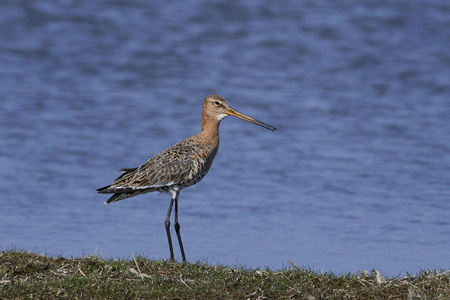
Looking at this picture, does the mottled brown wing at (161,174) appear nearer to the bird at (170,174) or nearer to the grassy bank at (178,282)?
the bird at (170,174)

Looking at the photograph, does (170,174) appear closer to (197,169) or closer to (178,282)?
(197,169)

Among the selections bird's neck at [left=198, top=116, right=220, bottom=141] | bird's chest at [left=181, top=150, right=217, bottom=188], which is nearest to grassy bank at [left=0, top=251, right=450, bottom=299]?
bird's chest at [left=181, top=150, right=217, bottom=188]

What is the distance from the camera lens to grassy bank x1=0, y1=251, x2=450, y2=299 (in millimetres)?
9711

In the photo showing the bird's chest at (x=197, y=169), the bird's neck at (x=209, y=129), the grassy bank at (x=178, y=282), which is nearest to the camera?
the grassy bank at (x=178, y=282)

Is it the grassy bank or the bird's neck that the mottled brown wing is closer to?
the bird's neck

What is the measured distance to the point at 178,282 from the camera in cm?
1016

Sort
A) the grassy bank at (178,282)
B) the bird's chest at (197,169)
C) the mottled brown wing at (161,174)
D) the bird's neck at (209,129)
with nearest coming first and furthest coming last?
the grassy bank at (178,282) → the mottled brown wing at (161,174) → the bird's chest at (197,169) → the bird's neck at (209,129)

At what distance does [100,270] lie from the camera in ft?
35.1

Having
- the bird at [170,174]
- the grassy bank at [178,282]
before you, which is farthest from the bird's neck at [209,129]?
the grassy bank at [178,282]

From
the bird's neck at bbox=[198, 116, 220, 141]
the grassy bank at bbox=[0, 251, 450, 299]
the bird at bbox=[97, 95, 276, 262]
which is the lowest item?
the grassy bank at bbox=[0, 251, 450, 299]

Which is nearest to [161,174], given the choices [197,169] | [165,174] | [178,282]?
[165,174]

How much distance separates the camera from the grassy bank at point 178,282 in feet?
31.9

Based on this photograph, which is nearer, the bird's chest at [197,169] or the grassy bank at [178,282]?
the grassy bank at [178,282]

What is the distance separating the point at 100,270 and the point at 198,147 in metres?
3.16
